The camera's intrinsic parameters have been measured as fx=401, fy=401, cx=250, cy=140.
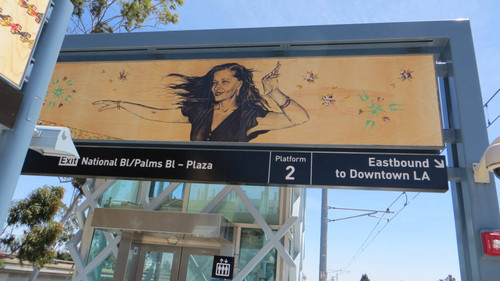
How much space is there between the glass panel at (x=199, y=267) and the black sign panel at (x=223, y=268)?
1.99m

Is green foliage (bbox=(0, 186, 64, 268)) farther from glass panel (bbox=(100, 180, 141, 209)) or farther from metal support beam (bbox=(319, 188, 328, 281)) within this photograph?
metal support beam (bbox=(319, 188, 328, 281))

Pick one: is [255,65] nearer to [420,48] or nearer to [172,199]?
[420,48]

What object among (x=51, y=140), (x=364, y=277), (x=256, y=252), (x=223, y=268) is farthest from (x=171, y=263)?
(x=364, y=277)

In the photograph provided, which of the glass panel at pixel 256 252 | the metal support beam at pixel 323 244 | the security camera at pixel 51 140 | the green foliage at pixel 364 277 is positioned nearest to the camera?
the security camera at pixel 51 140

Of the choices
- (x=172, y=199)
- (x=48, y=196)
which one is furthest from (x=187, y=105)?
(x=48, y=196)

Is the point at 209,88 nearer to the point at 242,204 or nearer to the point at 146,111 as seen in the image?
the point at 146,111

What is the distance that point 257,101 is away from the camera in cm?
705

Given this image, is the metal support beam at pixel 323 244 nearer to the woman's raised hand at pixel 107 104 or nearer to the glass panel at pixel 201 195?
the glass panel at pixel 201 195

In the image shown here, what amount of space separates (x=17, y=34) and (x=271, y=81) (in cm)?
470

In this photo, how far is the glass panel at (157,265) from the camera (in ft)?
31.5

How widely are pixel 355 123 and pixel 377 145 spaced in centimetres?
53

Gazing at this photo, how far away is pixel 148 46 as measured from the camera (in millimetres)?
7914

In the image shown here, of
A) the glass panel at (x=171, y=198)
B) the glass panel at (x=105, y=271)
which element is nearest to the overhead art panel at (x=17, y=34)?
the glass panel at (x=171, y=198)

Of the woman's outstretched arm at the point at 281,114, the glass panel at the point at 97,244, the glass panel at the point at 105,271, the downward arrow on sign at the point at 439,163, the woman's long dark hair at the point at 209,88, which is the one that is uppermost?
the woman's long dark hair at the point at 209,88
